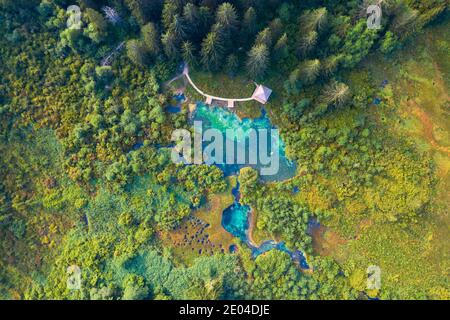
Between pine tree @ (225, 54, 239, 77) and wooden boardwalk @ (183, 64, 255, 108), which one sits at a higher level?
pine tree @ (225, 54, 239, 77)

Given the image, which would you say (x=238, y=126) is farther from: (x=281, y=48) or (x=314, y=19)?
(x=314, y=19)

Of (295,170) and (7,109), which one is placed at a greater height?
(7,109)

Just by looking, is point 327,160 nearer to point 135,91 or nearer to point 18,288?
point 135,91

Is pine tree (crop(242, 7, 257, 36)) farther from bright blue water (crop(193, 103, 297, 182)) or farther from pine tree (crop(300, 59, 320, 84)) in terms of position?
bright blue water (crop(193, 103, 297, 182))

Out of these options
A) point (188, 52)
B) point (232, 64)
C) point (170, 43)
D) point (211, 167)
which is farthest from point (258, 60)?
point (211, 167)

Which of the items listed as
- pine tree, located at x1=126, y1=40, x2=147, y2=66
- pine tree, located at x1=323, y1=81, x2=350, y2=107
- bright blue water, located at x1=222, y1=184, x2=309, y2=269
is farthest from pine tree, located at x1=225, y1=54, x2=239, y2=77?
bright blue water, located at x1=222, y1=184, x2=309, y2=269

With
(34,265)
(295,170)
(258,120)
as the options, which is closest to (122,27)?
(258,120)

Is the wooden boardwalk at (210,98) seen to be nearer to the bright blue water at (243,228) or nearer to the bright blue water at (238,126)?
the bright blue water at (238,126)

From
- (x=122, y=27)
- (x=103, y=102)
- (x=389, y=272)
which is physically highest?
(x=122, y=27)
